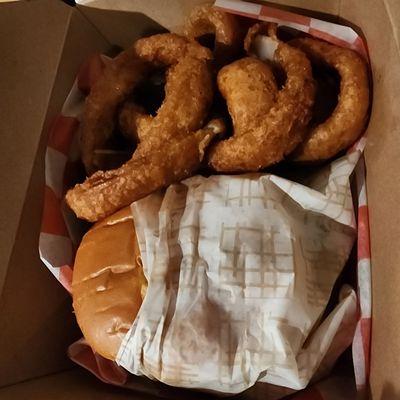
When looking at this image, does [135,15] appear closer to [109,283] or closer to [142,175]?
[142,175]

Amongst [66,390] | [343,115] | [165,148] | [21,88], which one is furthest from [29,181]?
[343,115]

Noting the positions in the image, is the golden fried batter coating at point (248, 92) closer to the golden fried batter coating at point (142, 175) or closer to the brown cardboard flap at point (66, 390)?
the golden fried batter coating at point (142, 175)

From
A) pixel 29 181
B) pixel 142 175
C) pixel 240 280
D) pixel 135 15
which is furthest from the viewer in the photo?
pixel 135 15

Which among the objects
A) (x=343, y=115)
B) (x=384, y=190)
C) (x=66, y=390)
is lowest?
(x=66, y=390)

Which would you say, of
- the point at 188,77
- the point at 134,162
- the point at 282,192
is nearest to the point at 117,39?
the point at 188,77

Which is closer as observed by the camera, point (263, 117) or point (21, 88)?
point (263, 117)

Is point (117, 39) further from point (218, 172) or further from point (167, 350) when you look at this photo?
point (167, 350)
